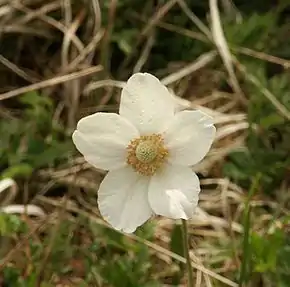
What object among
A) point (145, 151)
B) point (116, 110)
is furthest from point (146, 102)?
point (116, 110)

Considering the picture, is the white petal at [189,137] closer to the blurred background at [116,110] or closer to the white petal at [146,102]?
the white petal at [146,102]

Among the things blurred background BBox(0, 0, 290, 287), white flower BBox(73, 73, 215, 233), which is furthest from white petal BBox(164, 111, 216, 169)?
blurred background BBox(0, 0, 290, 287)

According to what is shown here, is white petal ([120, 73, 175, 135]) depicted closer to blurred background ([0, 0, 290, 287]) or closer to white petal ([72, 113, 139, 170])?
white petal ([72, 113, 139, 170])

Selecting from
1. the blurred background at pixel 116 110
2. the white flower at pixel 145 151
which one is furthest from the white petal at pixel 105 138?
the blurred background at pixel 116 110

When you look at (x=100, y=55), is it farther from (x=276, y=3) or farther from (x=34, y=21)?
(x=276, y=3)

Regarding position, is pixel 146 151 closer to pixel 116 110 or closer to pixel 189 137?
pixel 189 137

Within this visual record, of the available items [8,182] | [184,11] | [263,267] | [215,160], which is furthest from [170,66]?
[263,267]
